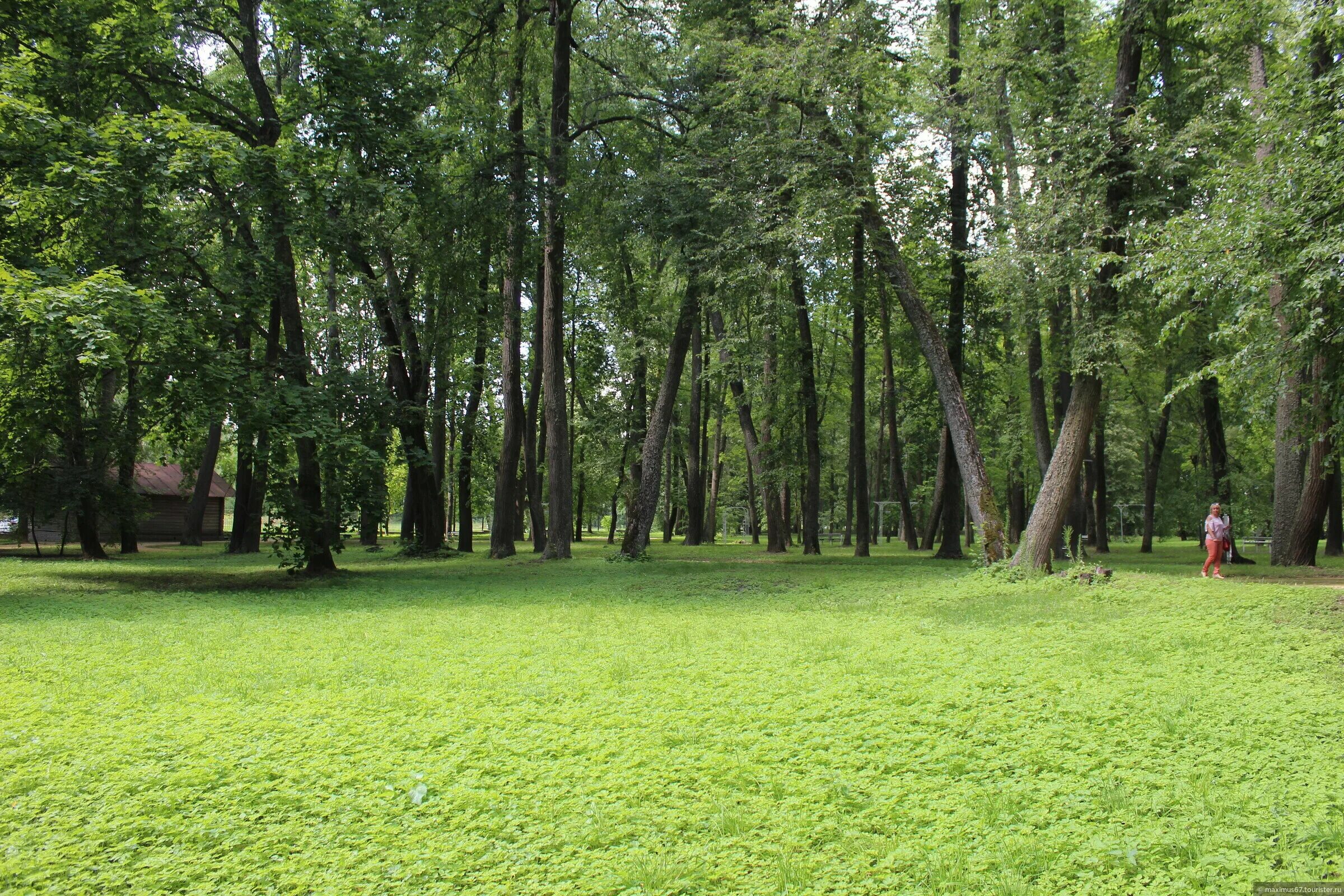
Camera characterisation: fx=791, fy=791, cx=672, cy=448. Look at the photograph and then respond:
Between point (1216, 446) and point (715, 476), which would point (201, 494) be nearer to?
point (715, 476)

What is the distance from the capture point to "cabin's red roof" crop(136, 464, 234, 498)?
29.3 meters

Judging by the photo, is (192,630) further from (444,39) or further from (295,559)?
(444,39)

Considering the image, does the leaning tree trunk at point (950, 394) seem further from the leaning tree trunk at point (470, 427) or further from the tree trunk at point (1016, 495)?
the tree trunk at point (1016, 495)

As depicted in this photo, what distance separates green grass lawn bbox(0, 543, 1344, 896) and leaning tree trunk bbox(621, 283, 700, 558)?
28.0 feet

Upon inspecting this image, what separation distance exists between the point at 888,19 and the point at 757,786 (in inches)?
635

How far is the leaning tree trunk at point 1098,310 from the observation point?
37.7 feet

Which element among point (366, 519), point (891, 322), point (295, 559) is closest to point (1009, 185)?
point (891, 322)

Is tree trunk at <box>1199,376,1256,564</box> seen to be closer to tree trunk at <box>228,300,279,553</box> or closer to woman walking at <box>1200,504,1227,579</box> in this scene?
woman walking at <box>1200,504,1227,579</box>

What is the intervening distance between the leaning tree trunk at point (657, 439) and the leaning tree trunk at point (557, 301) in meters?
1.68

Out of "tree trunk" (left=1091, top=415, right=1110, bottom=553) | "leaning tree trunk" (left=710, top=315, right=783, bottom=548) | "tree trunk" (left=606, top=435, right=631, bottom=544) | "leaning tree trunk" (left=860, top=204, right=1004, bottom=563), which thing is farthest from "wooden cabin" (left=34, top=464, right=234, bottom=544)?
"tree trunk" (left=1091, top=415, right=1110, bottom=553)

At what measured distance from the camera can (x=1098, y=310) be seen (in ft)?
39.3

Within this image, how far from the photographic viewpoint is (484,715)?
4887mm

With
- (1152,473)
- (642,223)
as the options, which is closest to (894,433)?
(1152,473)

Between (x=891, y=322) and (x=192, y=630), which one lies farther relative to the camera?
(x=891, y=322)
